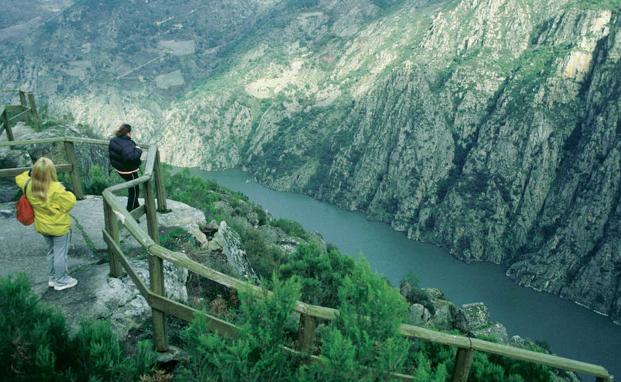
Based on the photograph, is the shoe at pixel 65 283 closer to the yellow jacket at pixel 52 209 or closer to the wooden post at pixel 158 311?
→ the yellow jacket at pixel 52 209

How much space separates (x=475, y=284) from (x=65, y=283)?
89.0 meters

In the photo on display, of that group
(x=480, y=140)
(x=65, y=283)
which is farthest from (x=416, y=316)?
(x=480, y=140)

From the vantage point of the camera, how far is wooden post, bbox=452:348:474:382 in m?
4.46

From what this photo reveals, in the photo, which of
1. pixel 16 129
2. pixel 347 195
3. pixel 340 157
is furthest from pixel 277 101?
pixel 16 129

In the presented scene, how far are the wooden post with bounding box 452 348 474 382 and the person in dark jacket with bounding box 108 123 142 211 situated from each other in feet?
18.4

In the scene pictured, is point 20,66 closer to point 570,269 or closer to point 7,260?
point 570,269

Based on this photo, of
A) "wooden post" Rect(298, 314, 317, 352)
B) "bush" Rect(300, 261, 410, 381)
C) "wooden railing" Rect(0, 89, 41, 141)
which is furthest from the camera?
"wooden railing" Rect(0, 89, 41, 141)

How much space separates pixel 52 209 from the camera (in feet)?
19.3

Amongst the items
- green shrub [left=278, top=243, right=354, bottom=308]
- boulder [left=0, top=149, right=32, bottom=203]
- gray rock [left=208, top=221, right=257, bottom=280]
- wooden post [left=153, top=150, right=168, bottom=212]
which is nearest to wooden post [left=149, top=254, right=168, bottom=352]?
wooden post [left=153, top=150, right=168, bottom=212]

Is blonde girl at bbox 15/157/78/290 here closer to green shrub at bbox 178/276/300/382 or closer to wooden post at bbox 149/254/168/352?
wooden post at bbox 149/254/168/352

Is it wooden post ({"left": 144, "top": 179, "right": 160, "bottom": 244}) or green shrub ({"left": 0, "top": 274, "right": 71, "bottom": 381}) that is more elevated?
wooden post ({"left": 144, "top": 179, "right": 160, "bottom": 244})

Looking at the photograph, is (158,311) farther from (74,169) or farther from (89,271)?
(74,169)

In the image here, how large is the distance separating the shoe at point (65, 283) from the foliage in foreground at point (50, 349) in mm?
1757

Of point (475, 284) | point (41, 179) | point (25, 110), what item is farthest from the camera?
point (475, 284)
